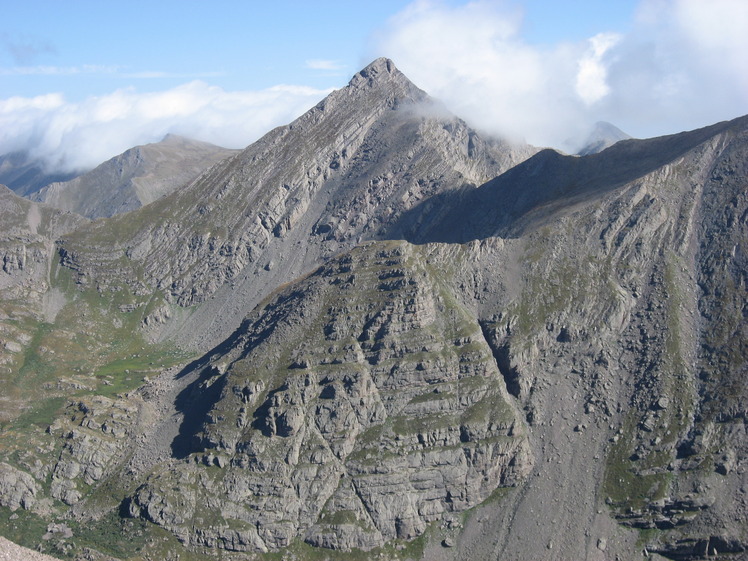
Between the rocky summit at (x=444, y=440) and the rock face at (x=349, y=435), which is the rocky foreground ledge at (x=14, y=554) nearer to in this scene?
the rocky summit at (x=444, y=440)

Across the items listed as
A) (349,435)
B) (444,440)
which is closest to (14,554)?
(349,435)

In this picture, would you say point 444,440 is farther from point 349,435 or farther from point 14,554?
point 14,554

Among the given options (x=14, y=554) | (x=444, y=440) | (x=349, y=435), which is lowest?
(x=14, y=554)

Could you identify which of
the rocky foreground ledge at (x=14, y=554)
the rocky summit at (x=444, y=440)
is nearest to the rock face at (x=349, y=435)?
the rocky summit at (x=444, y=440)

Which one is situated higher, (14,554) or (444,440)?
(444,440)

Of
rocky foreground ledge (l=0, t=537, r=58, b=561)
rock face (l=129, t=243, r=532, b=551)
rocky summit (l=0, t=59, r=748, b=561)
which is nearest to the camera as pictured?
rocky foreground ledge (l=0, t=537, r=58, b=561)


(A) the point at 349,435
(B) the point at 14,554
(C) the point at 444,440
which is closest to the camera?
(B) the point at 14,554

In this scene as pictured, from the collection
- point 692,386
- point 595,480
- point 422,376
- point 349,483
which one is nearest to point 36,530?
point 349,483

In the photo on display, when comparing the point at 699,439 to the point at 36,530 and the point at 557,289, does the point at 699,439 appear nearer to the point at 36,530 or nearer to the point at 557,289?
the point at 557,289

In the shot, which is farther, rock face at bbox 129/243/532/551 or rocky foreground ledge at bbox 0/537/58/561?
rock face at bbox 129/243/532/551

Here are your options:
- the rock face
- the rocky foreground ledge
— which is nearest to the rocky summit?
the rock face

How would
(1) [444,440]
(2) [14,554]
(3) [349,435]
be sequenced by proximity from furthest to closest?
(3) [349,435] < (1) [444,440] < (2) [14,554]

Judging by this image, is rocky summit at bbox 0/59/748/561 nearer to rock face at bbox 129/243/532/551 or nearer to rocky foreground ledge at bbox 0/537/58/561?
rock face at bbox 129/243/532/551
